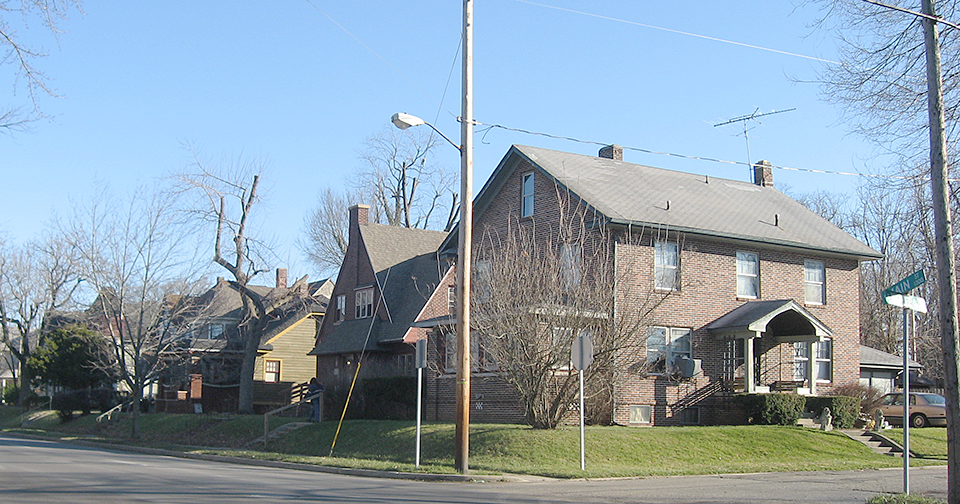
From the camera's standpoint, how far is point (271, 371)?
159 feet

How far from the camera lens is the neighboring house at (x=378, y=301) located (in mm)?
35469

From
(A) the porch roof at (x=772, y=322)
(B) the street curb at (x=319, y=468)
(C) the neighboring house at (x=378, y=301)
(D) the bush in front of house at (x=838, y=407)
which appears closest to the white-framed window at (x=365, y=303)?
(C) the neighboring house at (x=378, y=301)

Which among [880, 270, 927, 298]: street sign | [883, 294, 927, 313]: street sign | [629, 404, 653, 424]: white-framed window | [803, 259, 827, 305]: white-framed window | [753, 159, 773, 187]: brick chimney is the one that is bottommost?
[629, 404, 653, 424]: white-framed window

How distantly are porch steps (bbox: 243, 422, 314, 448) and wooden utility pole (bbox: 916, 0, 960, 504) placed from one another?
2273cm

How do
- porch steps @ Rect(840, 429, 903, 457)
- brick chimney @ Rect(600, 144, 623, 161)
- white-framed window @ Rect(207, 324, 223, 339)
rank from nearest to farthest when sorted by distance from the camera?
porch steps @ Rect(840, 429, 903, 457)
brick chimney @ Rect(600, 144, 623, 161)
white-framed window @ Rect(207, 324, 223, 339)

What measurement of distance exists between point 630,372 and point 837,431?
20.7 ft

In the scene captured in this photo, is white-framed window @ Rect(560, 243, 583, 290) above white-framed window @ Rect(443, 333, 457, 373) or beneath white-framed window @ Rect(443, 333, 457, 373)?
above

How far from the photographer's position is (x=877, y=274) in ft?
177

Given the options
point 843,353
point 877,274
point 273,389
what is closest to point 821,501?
point 843,353

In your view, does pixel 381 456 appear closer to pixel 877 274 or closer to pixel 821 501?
pixel 821 501

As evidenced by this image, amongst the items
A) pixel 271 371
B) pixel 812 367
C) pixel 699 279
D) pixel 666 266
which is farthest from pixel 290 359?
pixel 812 367

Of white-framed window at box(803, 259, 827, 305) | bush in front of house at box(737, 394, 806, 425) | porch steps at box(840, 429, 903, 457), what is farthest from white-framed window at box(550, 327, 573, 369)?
white-framed window at box(803, 259, 827, 305)

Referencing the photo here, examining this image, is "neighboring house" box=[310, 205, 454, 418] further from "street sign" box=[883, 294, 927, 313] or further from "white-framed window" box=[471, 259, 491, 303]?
"street sign" box=[883, 294, 927, 313]

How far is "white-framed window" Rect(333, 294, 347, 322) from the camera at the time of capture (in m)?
40.9
